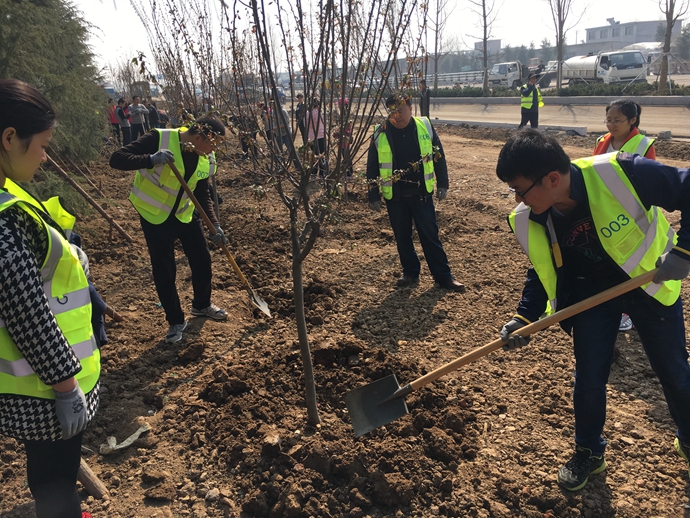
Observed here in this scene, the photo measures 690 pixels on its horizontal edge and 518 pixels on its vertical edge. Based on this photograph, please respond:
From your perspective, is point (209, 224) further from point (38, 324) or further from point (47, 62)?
point (47, 62)

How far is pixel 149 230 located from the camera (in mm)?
3818

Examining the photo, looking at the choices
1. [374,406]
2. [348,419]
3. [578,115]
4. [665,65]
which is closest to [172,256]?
[348,419]

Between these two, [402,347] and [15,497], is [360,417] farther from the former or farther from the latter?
[15,497]

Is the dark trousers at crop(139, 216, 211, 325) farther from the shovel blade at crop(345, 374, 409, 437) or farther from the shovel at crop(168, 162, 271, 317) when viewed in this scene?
the shovel blade at crop(345, 374, 409, 437)

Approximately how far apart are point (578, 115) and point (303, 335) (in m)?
17.7

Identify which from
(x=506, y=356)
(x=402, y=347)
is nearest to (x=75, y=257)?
(x=402, y=347)

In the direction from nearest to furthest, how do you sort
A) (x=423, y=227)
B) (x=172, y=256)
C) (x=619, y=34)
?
(x=172, y=256)
(x=423, y=227)
(x=619, y=34)

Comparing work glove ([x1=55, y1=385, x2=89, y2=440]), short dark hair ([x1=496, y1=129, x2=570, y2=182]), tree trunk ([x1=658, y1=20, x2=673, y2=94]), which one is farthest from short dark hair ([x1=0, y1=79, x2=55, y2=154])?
tree trunk ([x1=658, y1=20, x2=673, y2=94])

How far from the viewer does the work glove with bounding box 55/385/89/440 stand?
162 cm

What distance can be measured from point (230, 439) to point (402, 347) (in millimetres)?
1570

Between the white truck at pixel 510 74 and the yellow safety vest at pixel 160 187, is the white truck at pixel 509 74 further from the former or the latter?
the yellow safety vest at pixel 160 187

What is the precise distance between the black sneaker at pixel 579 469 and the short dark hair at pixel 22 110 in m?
2.63

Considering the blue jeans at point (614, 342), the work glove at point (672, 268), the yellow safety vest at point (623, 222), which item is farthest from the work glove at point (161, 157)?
the work glove at point (672, 268)

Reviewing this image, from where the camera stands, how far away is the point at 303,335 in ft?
9.08
